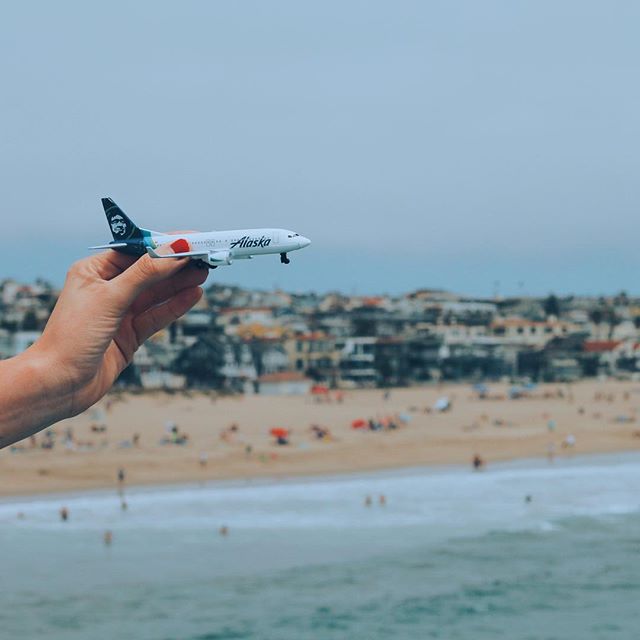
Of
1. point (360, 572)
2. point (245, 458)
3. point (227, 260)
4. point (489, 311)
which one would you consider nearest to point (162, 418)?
point (245, 458)

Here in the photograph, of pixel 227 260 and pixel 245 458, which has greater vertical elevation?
pixel 227 260

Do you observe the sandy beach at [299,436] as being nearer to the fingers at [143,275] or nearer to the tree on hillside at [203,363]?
the tree on hillside at [203,363]

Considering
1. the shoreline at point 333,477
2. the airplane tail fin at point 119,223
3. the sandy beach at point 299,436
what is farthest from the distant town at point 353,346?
the airplane tail fin at point 119,223

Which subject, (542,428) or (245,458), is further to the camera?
(542,428)

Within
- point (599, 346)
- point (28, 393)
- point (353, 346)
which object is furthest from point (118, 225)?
point (599, 346)

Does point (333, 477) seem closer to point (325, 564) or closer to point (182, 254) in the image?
point (325, 564)

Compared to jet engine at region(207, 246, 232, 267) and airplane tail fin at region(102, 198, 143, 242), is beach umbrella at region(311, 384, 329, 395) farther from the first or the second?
jet engine at region(207, 246, 232, 267)

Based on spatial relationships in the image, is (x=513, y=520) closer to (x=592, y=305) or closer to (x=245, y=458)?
(x=245, y=458)
